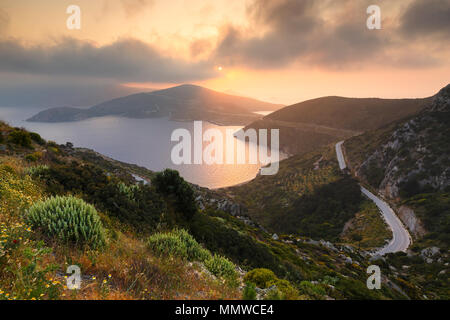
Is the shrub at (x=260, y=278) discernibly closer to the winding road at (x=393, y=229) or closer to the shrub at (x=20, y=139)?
the shrub at (x=20, y=139)

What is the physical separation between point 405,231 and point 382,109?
131 metres

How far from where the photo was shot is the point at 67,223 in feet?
18.2

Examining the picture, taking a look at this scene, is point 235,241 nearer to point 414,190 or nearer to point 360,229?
point 360,229

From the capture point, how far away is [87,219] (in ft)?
18.8

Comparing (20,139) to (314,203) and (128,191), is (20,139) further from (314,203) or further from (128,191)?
(314,203)

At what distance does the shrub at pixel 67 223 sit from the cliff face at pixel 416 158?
56.4 meters

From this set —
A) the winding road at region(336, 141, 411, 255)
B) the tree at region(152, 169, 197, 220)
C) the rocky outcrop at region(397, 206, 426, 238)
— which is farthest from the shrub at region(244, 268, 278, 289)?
the rocky outcrop at region(397, 206, 426, 238)

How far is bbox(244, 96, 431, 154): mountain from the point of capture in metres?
126

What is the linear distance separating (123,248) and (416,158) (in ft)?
216

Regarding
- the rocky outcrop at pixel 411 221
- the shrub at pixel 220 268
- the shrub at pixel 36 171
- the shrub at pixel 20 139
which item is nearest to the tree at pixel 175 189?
the shrub at pixel 36 171

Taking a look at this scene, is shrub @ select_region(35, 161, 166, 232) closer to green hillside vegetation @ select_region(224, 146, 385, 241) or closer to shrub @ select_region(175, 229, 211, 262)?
shrub @ select_region(175, 229, 211, 262)

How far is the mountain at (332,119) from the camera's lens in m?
126

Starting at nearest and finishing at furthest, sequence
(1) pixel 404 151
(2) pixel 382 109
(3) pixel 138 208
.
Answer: (3) pixel 138 208 → (1) pixel 404 151 → (2) pixel 382 109
